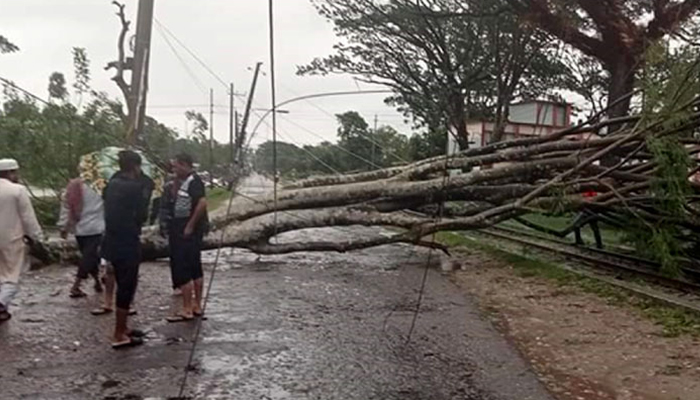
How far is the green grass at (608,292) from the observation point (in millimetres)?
8320

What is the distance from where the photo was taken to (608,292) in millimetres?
10398

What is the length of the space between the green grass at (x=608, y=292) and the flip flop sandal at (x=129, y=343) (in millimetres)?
5320

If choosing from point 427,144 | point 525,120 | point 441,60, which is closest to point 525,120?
point 525,120

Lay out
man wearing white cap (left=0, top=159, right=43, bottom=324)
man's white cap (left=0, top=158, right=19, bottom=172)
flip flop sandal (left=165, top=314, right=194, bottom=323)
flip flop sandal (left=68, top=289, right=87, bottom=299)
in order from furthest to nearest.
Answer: flip flop sandal (left=68, top=289, right=87, bottom=299) → flip flop sandal (left=165, top=314, right=194, bottom=323) → man's white cap (left=0, top=158, right=19, bottom=172) → man wearing white cap (left=0, top=159, right=43, bottom=324)

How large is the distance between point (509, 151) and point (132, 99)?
6.61 m

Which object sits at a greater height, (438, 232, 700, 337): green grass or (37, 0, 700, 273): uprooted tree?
(37, 0, 700, 273): uprooted tree

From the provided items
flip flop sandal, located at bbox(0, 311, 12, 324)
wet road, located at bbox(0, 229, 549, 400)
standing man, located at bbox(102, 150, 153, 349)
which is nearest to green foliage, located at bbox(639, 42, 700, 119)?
wet road, located at bbox(0, 229, 549, 400)

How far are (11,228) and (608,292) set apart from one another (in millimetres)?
7539

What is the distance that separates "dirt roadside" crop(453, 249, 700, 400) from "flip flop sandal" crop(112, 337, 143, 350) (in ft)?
11.7

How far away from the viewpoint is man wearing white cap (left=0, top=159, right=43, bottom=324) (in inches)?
292

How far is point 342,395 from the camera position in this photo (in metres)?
5.64

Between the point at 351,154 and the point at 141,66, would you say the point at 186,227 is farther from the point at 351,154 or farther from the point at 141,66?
the point at 351,154

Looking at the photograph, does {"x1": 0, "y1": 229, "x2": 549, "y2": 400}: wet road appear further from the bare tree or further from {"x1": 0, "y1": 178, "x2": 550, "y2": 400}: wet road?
the bare tree

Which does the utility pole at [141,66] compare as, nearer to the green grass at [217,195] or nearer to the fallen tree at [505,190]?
the fallen tree at [505,190]
